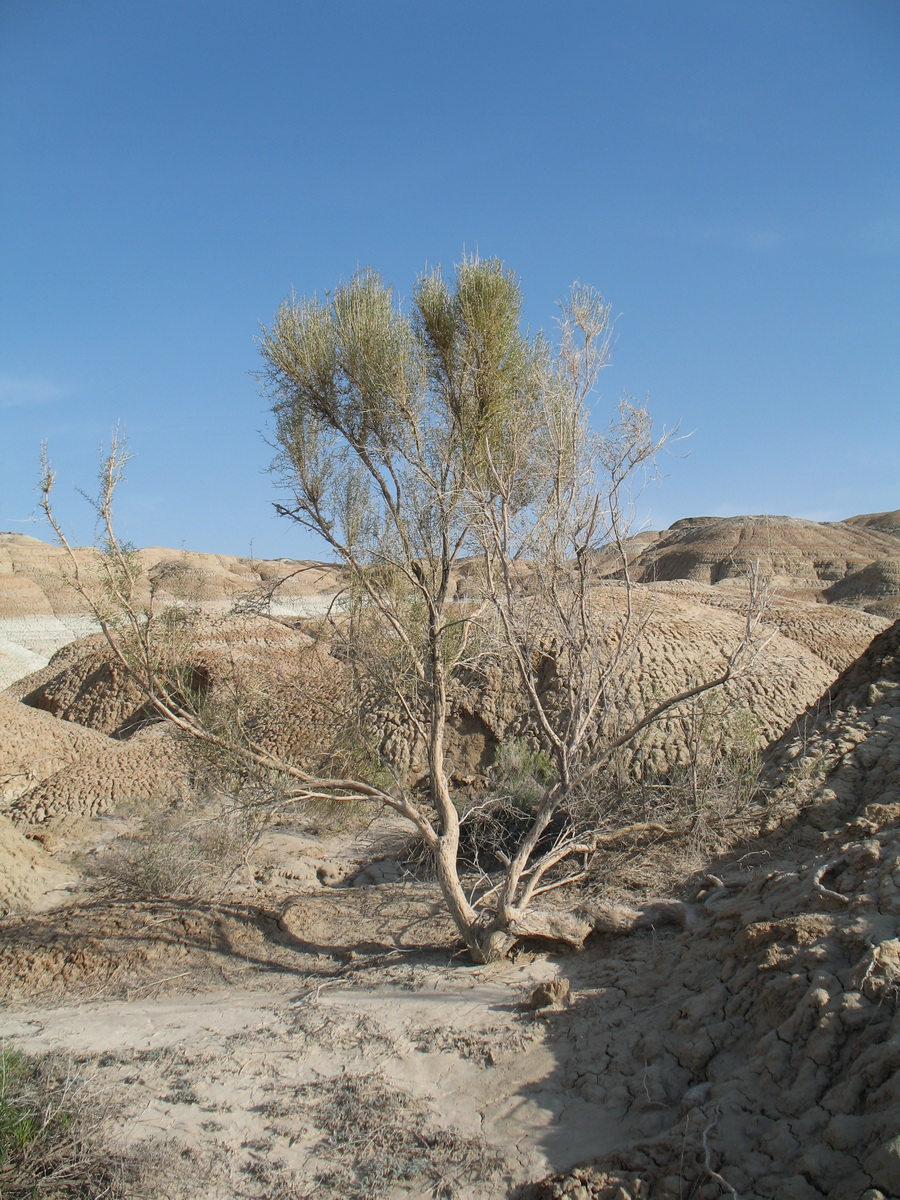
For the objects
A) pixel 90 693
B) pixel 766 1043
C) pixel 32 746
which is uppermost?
pixel 90 693

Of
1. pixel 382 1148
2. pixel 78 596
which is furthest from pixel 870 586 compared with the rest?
pixel 382 1148

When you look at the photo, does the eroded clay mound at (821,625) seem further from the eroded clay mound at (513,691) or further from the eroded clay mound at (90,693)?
the eroded clay mound at (90,693)

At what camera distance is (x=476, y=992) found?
5.07m

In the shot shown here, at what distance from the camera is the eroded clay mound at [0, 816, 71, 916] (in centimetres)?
716

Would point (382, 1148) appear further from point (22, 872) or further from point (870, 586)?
point (870, 586)

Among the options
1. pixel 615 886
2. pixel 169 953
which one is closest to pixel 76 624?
pixel 169 953

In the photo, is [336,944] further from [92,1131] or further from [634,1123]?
[634,1123]

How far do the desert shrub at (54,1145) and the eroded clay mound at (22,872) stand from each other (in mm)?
3413

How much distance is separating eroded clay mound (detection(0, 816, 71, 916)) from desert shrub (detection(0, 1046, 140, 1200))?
341cm

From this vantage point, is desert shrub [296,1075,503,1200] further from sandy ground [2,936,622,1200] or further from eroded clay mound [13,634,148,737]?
eroded clay mound [13,634,148,737]

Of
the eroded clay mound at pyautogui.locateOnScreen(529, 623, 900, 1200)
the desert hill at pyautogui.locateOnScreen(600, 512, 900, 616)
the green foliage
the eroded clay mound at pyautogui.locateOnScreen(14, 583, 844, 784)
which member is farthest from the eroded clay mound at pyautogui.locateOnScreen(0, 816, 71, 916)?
the desert hill at pyautogui.locateOnScreen(600, 512, 900, 616)

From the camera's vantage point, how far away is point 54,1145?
3586 mm

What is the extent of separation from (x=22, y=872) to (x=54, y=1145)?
437 centimetres

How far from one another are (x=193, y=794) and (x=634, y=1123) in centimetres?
553
